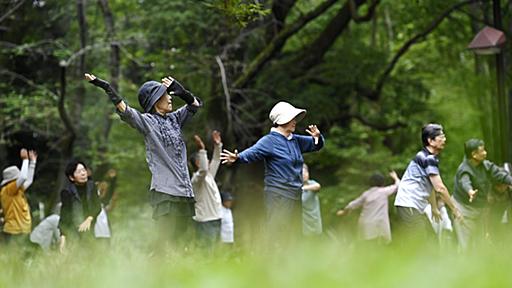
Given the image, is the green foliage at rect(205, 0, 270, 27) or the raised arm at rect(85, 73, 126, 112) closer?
the raised arm at rect(85, 73, 126, 112)

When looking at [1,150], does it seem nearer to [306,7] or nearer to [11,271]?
[306,7]

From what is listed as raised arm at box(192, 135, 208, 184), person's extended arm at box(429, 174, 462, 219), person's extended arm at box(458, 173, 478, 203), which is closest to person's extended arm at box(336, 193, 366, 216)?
raised arm at box(192, 135, 208, 184)

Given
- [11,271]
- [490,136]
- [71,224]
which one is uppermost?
[11,271]

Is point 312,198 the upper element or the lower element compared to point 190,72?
lower

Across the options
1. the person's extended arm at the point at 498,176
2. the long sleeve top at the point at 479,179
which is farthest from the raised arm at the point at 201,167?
the person's extended arm at the point at 498,176

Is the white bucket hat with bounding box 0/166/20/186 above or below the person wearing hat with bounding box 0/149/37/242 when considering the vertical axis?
above

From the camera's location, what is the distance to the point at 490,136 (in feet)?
84.5

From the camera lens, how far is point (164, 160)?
742 cm

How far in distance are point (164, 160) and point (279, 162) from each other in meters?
1.28

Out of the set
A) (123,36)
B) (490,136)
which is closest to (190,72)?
(123,36)

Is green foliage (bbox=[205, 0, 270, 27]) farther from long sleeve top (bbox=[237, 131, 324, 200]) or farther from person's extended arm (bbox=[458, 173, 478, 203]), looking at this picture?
person's extended arm (bbox=[458, 173, 478, 203])

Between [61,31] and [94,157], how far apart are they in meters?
3.12

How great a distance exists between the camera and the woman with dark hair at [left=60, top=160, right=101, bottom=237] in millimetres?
9602

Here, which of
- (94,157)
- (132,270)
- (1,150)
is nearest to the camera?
(132,270)
